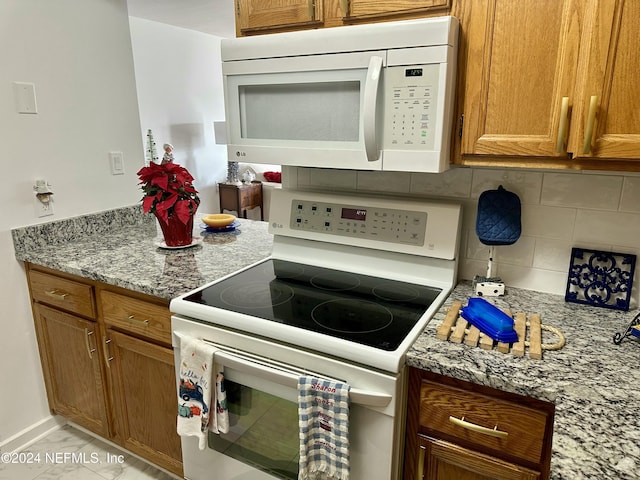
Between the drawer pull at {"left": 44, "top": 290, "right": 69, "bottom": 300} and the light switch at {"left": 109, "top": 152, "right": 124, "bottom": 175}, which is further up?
the light switch at {"left": 109, "top": 152, "right": 124, "bottom": 175}

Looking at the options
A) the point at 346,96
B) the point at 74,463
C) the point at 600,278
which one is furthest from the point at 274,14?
the point at 74,463

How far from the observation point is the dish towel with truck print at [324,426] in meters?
1.04

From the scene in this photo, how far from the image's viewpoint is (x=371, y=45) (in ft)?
3.78

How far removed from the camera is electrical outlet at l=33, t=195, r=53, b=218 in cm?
182

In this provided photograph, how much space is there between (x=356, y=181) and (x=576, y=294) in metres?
0.80

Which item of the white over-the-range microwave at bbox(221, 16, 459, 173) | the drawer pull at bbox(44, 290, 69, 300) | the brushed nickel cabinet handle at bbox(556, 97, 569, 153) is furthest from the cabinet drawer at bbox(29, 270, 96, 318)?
the brushed nickel cabinet handle at bbox(556, 97, 569, 153)

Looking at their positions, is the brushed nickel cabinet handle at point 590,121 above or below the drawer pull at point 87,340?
above

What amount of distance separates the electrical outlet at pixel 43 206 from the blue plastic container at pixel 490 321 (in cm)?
171

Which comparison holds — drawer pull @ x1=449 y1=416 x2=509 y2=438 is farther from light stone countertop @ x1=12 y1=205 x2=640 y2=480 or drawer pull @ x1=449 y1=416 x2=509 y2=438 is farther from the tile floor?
the tile floor

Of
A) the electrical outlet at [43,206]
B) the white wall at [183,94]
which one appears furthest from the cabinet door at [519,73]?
the white wall at [183,94]

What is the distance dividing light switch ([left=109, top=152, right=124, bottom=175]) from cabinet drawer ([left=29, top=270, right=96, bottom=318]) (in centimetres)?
60

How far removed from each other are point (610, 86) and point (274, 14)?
36.7 inches

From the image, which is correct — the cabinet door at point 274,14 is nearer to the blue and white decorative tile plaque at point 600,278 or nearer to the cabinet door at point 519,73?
the cabinet door at point 519,73

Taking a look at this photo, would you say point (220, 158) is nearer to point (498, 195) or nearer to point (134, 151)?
point (134, 151)
